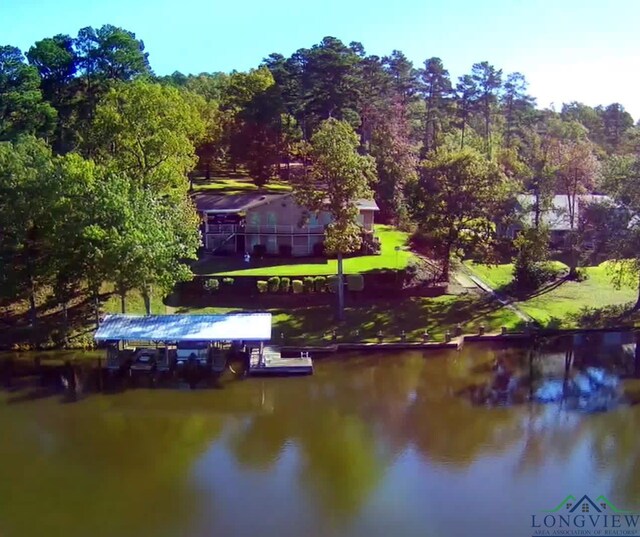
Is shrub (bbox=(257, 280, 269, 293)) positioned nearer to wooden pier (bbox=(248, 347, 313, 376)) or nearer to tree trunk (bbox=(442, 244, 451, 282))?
wooden pier (bbox=(248, 347, 313, 376))

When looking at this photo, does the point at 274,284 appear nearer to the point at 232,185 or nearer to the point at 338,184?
the point at 338,184

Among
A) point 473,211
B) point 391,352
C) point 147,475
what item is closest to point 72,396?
point 147,475

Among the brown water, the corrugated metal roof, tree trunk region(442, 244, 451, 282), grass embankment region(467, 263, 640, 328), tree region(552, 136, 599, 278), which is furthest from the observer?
tree region(552, 136, 599, 278)

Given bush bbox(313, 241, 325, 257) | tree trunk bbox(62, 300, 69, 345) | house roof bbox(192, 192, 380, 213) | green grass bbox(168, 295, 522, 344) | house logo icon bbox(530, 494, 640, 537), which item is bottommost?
house logo icon bbox(530, 494, 640, 537)

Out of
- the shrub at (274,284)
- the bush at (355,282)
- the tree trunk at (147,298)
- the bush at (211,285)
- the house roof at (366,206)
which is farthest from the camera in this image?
the house roof at (366,206)

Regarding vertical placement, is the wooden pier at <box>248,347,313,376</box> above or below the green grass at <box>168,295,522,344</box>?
below

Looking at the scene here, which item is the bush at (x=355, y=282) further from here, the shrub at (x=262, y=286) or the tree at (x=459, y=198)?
the tree at (x=459, y=198)

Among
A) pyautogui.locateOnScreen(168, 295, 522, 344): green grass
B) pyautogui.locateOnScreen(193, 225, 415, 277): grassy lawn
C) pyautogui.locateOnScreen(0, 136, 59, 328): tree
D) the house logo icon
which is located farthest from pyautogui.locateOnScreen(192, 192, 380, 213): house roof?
the house logo icon

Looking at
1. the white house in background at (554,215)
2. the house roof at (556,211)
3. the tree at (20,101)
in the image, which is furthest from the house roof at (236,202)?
the tree at (20,101)
